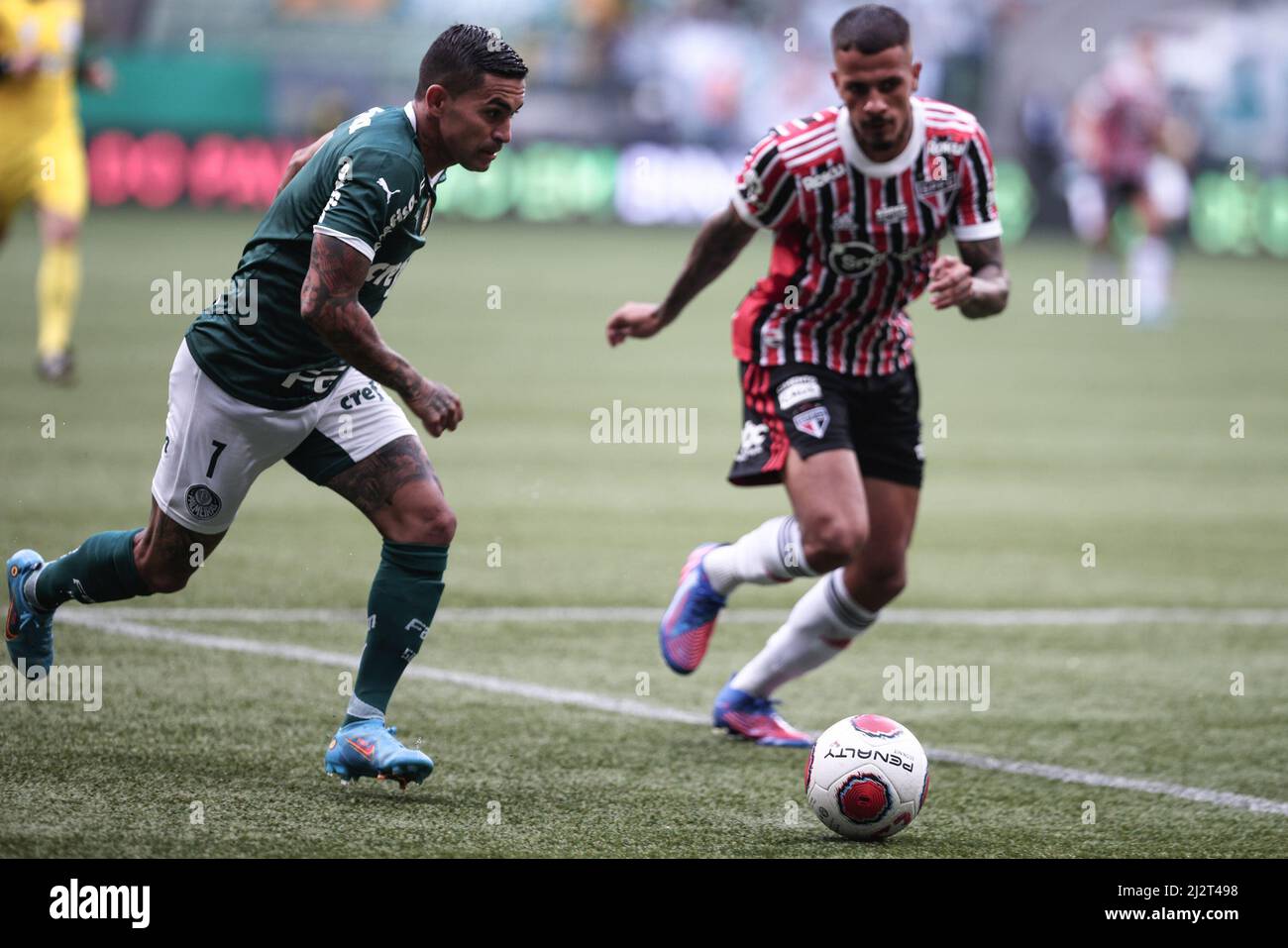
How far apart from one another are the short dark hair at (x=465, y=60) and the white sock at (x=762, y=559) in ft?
5.76

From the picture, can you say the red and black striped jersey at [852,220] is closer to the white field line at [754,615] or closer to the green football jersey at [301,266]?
the green football jersey at [301,266]

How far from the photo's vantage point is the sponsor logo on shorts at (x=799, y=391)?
6.25m

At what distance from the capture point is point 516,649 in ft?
24.7

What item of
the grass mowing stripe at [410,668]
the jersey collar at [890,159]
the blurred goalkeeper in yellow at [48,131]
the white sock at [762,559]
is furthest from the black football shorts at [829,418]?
the blurred goalkeeper in yellow at [48,131]

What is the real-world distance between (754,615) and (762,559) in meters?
2.11

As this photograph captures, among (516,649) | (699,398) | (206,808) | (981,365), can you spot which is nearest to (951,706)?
(516,649)

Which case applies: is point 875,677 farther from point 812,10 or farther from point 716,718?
point 812,10

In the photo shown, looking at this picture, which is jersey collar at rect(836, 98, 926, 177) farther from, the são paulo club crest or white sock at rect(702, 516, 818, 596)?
the são paulo club crest

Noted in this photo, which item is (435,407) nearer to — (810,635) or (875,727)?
(875,727)

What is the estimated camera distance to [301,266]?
540 centimetres

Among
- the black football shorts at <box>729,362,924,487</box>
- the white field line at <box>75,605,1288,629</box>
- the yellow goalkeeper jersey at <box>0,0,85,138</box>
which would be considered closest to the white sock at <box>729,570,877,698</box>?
the black football shorts at <box>729,362,924,487</box>

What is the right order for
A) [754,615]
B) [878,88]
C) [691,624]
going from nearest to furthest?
[878,88], [691,624], [754,615]

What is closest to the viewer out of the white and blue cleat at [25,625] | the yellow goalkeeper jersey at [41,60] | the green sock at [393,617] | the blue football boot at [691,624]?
the green sock at [393,617]

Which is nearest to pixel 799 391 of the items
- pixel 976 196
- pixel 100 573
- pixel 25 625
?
pixel 976 196
